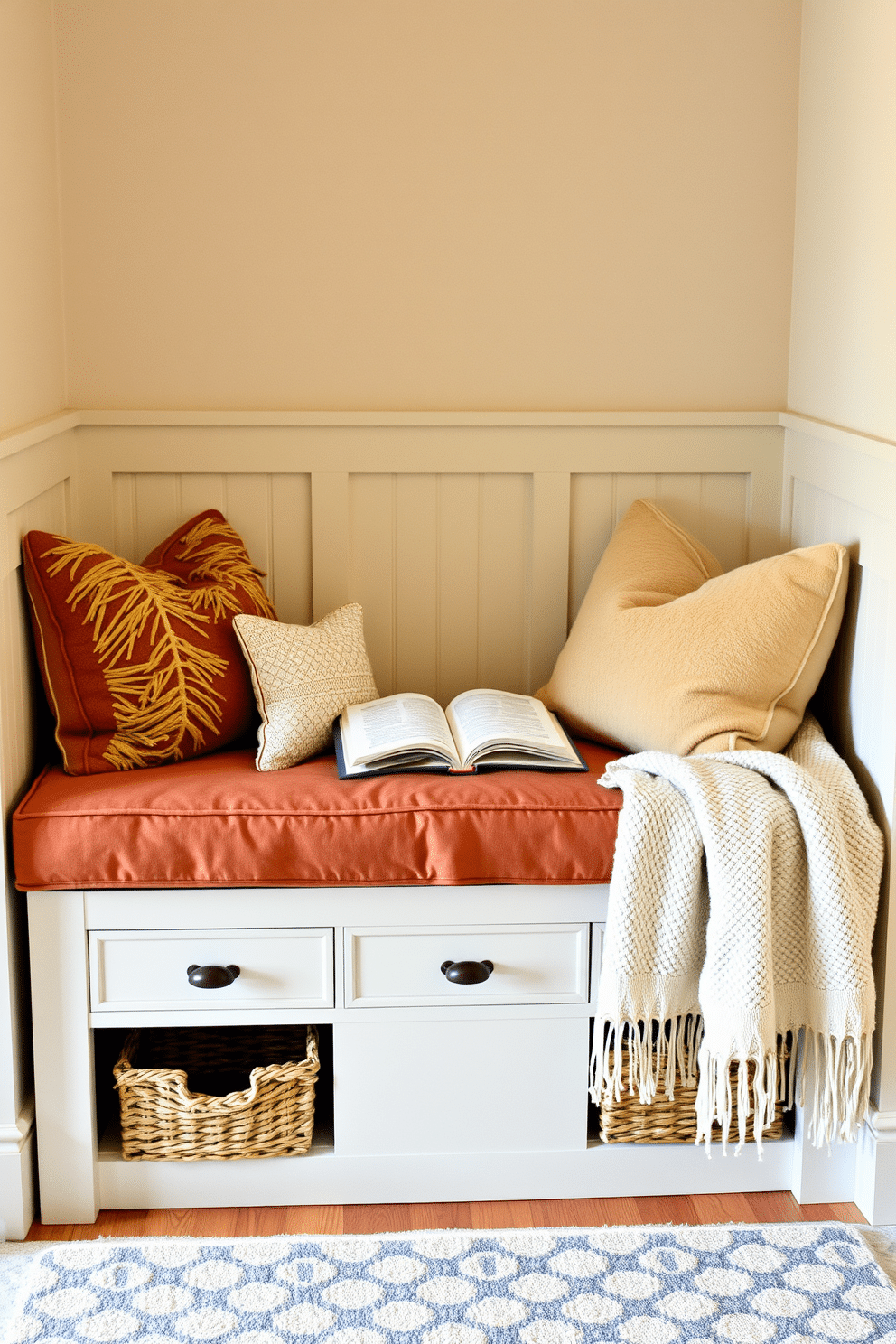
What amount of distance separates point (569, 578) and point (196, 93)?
1.11 metres

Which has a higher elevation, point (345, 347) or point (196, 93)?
point (196, 93)

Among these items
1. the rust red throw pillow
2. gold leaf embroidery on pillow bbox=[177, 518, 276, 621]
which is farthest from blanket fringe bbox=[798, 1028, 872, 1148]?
gold leaf embroidery on pillow bbox=[177, 518, 276, 621]

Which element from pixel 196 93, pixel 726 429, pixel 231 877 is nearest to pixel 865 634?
pixel 726 429

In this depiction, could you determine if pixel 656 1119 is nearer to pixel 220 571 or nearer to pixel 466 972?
pixel 466 972

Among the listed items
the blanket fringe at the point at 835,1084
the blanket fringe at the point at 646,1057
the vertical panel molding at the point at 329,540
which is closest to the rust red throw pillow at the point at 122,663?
the vertical panel molding at the point at 329,540

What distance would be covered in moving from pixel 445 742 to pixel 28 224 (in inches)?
43.2

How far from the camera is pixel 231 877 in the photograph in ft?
6.20

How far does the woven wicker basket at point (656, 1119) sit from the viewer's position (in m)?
1.98

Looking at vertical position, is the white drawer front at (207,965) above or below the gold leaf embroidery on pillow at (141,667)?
below

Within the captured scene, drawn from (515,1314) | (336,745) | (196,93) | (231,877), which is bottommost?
(515,1314)

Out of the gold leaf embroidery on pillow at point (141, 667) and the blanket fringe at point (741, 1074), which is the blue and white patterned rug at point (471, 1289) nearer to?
Answer: the blanket fringe at point (741, 1074)

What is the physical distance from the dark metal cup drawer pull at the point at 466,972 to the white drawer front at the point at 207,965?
6.9 inches

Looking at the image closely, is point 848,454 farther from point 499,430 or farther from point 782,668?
point 499,430

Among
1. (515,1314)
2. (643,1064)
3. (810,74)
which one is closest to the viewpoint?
(515,1314)
